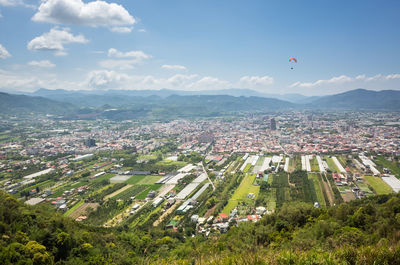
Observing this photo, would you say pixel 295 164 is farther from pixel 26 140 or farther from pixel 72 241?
pixel 26 140

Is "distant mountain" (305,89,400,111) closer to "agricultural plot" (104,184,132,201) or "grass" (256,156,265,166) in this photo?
"grass" (256,156,265,166)

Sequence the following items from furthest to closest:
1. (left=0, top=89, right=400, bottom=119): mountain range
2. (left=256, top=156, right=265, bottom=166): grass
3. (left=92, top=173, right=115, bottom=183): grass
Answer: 1. (left=0, top=89, right=400, bottom=119): mountain range
2. (left=256, top=156, right=265, bottom=166): grass
3. (left=92, top=173, right=115, bottom=183): grass

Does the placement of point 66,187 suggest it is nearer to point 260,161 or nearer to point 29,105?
point 260,161

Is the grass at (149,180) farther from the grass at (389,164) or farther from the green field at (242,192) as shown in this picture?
the grass at (389,164)

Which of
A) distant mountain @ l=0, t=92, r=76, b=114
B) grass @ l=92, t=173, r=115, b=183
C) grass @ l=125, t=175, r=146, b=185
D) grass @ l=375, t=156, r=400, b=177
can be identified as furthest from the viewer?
distant mountain @ l=0, t=92, r=76, b=114

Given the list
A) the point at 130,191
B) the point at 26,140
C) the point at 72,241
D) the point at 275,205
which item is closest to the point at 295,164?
the point at 275,205

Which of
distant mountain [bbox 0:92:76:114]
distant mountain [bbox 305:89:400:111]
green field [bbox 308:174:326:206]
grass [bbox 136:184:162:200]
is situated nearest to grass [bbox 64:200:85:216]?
grass [bbox 136:184:162:200]

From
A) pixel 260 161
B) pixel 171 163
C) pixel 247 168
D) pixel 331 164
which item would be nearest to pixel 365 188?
pixel 331 164
